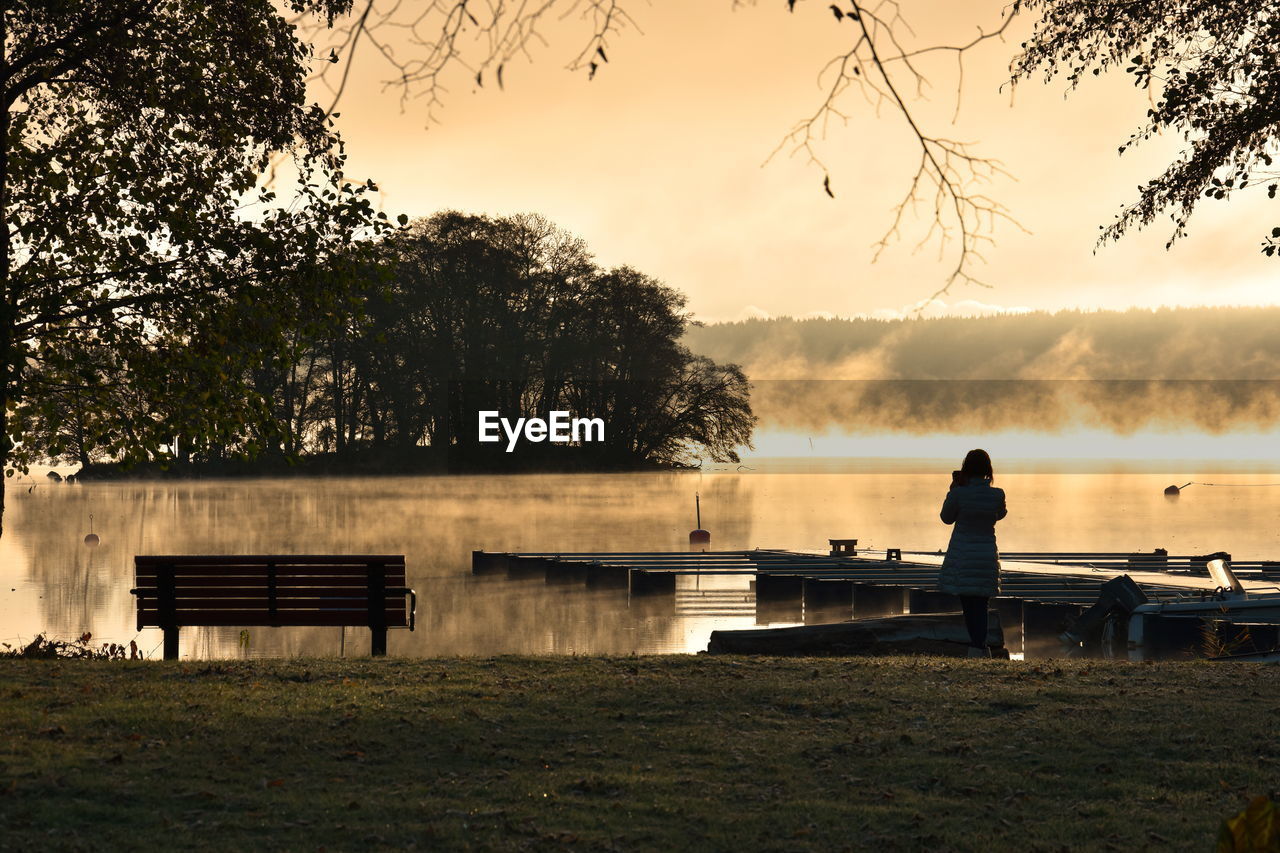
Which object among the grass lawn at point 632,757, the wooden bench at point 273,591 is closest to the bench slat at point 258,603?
the wooden bench at point 273,591

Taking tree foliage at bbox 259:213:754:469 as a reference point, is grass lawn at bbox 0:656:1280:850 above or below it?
below

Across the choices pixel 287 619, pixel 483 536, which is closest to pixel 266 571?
pixel 287 619

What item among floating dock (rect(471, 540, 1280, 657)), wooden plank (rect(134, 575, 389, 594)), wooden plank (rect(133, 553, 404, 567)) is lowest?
floating dock (rect(471, 540, 1280, 657))

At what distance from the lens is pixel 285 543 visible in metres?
56.7

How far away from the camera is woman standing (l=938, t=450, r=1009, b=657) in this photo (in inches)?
466

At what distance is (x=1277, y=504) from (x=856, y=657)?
12030 cm

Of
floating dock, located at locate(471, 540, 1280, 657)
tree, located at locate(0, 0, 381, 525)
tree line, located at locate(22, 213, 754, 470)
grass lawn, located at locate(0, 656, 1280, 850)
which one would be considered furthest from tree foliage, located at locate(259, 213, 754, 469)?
grass lawn, located at locate(0, 656, 1280, 850)

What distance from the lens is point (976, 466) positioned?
1188cm

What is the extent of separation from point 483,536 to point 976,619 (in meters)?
51.9

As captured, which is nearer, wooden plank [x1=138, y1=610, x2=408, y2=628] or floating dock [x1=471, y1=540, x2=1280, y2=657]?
wooden plank [x1=138, y1=610, x2=408, y2=628]

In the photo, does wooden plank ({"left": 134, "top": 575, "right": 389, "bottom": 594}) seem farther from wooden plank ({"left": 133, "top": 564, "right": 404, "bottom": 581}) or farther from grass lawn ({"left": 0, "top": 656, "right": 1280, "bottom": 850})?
grass lawn ({"left": 0, "top": 656, "right": 1280, "bottom": 850})

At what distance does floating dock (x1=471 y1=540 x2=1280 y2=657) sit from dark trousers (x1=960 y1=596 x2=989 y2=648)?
5490mm

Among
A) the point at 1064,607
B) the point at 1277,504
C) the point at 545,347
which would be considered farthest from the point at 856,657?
the point at 1277,504

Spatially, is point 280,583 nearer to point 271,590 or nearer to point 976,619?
point 271,590
